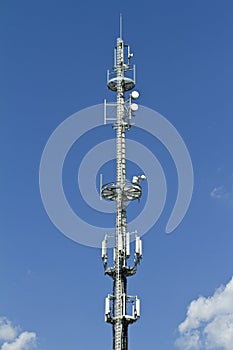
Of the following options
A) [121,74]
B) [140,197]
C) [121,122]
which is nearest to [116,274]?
[140,197]

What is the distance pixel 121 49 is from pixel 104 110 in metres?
5.64

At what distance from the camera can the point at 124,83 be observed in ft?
227

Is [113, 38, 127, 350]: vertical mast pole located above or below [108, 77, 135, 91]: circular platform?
below

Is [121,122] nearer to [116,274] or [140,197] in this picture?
[140,197]

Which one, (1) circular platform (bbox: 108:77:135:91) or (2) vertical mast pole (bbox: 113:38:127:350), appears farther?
(1) circular platform (bbox: 108:77:135:91)

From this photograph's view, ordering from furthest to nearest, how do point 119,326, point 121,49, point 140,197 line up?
point 121,49, point 140,197, point 119,326

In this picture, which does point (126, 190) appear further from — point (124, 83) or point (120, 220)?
point (124, 83)

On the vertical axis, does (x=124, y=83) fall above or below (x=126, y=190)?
above

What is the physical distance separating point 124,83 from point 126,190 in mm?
9163

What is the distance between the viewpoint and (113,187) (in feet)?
215

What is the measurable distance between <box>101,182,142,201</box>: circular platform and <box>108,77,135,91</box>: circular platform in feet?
27.2

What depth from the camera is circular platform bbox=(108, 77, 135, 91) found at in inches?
2719

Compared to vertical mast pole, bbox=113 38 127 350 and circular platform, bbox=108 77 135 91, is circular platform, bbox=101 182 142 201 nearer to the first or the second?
vertical mast pole, bbox=113 38 127 350

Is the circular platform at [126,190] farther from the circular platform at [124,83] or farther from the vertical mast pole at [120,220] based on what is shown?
the circular platform at [124,83]
